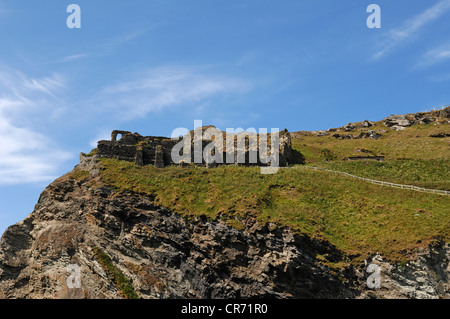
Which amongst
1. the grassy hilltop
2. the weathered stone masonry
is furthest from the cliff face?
the weathered stone masonry

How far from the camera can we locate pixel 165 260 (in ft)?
151

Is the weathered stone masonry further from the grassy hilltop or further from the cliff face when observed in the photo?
the cliff face

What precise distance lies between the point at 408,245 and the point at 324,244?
8.60m

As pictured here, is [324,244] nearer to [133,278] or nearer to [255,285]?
[255,285]

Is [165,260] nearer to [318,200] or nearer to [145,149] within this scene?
[318,200]

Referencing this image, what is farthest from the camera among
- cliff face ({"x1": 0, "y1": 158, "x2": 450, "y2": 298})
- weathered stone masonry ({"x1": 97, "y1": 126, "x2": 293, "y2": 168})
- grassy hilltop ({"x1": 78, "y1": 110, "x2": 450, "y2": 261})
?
weathered stone masonry ({"x1": 97, "y1": 126, "x2": 293, "y2": 168})

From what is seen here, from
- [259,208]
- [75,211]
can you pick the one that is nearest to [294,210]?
[259,208]

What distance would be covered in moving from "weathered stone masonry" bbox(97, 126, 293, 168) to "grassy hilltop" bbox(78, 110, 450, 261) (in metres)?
3.02

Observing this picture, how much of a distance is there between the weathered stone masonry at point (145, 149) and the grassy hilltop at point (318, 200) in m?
3.02

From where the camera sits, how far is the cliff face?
141 ft

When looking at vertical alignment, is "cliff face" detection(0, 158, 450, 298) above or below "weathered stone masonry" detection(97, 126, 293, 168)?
below

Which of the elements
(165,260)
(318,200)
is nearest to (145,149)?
(165,260)

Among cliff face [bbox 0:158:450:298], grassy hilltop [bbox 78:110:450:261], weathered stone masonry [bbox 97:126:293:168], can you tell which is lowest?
cliff face [bbox 0:158:450:298]

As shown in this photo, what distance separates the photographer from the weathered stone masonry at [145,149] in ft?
211
